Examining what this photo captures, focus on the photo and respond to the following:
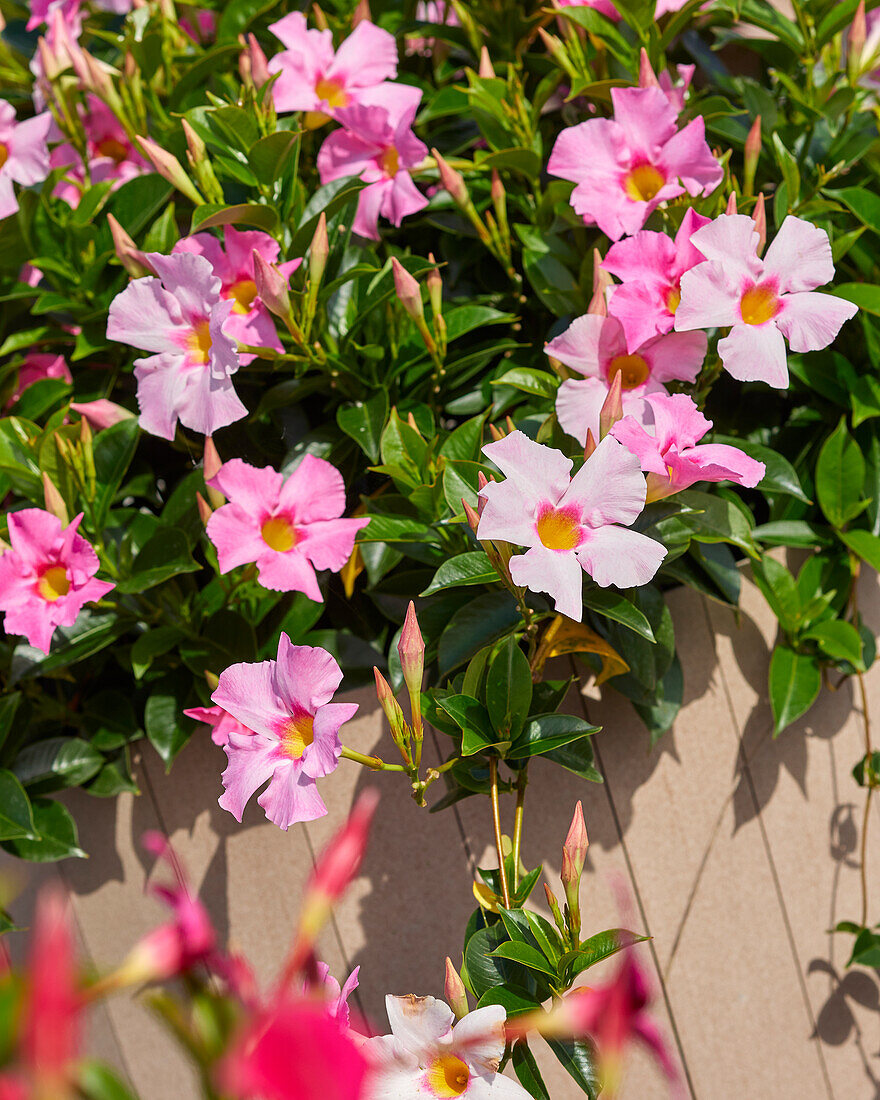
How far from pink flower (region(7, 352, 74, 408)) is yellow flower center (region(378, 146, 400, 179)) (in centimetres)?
50

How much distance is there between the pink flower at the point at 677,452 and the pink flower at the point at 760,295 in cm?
7

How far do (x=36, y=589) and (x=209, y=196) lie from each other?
1.62 feet

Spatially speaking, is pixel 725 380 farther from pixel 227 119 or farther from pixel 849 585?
pixel 227 119

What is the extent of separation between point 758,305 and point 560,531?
1.06 feet

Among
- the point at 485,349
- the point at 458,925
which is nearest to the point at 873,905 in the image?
the point at 458,925

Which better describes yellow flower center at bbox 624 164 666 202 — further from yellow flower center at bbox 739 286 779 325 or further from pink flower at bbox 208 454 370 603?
pink flower at bbox 208 454 370 603

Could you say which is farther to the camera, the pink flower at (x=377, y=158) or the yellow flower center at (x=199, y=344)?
the pink flower at (x=377, y=158)

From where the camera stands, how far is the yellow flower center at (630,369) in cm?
92

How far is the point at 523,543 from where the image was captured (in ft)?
2.39

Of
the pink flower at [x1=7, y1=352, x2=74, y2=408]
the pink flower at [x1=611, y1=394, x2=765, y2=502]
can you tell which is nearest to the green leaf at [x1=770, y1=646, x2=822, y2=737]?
the pink flower at [x1=611, y1=394, x2=765, y2=502]

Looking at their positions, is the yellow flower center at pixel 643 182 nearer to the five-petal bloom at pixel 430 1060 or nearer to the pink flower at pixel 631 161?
the pink flower at pixel 631 161

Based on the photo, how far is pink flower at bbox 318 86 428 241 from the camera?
3.56ft

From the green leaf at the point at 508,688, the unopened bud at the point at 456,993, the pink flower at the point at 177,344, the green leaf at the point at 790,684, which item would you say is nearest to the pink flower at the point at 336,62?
the pink flower at the point at 177,344

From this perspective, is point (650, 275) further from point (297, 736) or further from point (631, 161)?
point (297, 736)
